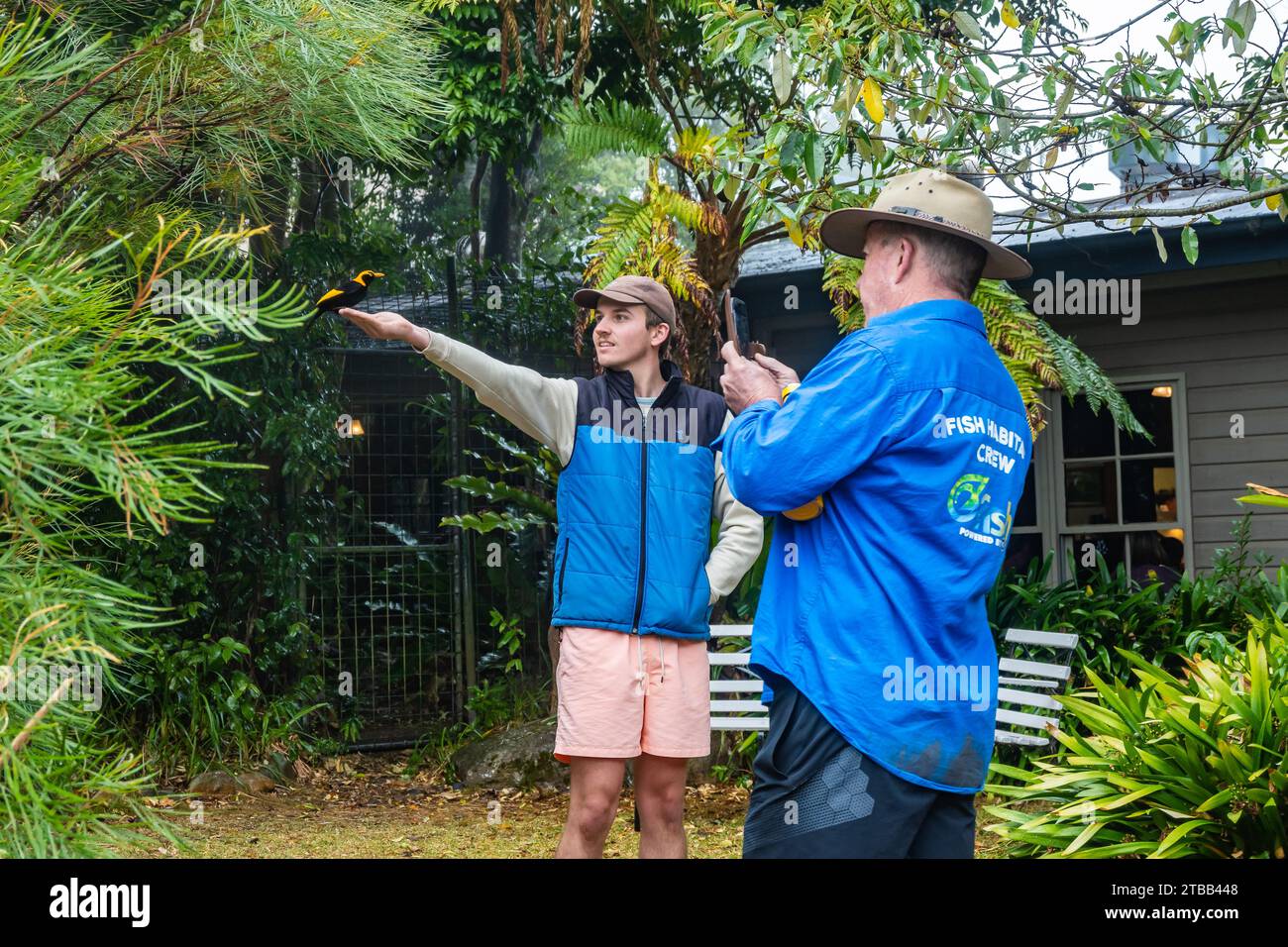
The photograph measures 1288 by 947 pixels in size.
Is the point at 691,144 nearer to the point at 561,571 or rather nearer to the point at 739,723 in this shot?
the point at 739,723

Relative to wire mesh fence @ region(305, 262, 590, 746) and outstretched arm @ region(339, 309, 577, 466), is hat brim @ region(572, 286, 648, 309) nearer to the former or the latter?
outstretched arm @ region(339, 309, 577, 466)

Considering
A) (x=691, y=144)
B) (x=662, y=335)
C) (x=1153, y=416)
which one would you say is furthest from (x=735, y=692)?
(x=1153, y=416)

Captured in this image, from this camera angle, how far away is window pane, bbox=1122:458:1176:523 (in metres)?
8.76

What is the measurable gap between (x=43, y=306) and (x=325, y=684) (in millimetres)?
6563

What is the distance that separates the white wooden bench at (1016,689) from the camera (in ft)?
19.1

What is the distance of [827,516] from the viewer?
7.73 ft

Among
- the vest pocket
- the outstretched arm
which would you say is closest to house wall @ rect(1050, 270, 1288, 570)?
the outstretched arm

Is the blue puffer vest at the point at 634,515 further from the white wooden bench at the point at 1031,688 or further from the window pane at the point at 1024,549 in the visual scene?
the window pane at the point at 1024,549

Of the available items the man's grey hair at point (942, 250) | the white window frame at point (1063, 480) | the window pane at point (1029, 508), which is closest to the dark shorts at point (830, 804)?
the man's grey hair at point (942, 250)

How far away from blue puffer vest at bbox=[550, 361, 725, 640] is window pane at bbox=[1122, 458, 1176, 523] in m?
6.09

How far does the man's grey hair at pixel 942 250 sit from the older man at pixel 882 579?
0.18 feet

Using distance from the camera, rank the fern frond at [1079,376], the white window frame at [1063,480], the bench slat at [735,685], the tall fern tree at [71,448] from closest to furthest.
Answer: the tall fern tree at [71,448]
the bench slat at [735,685]
the fern frond at [1079,376]
the white window frame at [1063,480]
